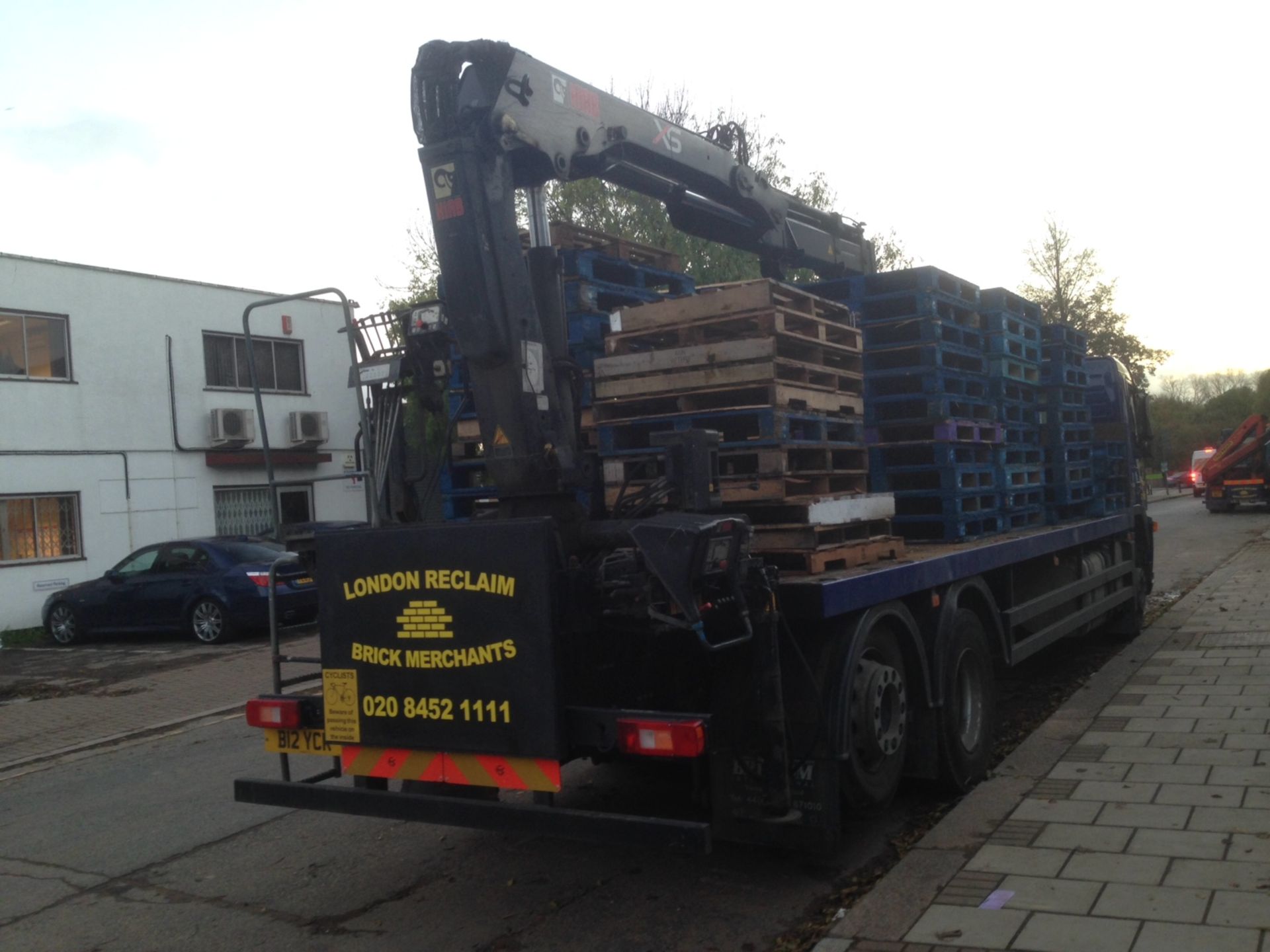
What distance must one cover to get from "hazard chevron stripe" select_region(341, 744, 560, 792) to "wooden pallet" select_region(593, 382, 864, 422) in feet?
7.02

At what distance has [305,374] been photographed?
24.4 metres

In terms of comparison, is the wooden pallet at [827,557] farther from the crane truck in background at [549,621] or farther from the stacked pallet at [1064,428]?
the stacked pallet at [1064,428]

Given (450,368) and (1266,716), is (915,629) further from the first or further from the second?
(1266,716)

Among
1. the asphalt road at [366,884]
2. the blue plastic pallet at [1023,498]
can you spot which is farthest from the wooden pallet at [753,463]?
the blue plastic pallet at [1023,498]

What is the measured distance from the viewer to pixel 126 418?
2091 centimetres

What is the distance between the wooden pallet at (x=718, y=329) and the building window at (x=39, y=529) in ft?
53.6

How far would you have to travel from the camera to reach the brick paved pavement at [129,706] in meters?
10.1

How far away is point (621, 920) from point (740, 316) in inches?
115

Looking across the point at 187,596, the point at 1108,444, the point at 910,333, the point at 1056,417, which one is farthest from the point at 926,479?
the point at 187,596

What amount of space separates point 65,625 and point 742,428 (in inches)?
597

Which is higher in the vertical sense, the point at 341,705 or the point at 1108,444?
the point at 1108,444

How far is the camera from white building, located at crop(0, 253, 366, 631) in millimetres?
19484

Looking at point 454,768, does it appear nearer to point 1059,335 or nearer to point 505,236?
point 505,236

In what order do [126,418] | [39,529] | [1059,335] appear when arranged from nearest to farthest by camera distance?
[1059,335], [39,529], [126,418]
